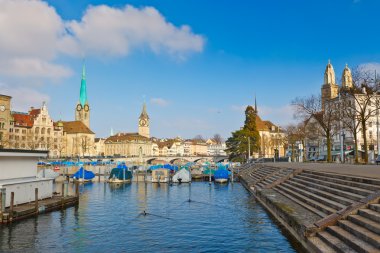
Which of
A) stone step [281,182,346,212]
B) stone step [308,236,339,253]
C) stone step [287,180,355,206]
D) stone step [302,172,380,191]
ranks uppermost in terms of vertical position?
stone step [302,172,380,191]

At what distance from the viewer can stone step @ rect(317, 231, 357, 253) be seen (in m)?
14.2

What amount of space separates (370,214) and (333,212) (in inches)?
149

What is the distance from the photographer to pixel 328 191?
24516 millimetres

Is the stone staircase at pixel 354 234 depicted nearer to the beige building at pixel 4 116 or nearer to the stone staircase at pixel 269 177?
the stone staircase at pixel 269 177

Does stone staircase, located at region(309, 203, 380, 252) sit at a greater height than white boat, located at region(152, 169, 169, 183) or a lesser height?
greater

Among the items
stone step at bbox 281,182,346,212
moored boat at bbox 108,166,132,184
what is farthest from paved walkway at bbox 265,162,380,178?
moored boat at bbox 108,166,132,184

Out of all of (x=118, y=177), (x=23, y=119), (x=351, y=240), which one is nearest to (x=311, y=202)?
(x=351, y=240)

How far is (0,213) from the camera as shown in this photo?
94.3 ft

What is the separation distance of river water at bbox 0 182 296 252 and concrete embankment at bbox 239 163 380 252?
5.67 ft

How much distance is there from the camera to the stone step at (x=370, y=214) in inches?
605

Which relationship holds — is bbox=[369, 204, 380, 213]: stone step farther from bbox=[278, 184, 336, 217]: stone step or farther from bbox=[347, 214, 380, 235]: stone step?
bbox=[278, 184, 336, 217]: stone step

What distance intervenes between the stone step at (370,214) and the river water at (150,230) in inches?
187

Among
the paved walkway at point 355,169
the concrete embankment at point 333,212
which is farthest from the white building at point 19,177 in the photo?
the paved walkway at point 355,169

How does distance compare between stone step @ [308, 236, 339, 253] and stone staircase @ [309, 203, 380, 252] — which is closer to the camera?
stone staircase @ [309, 203, 380, 252]
